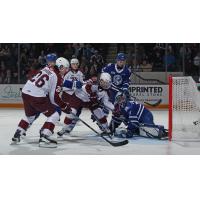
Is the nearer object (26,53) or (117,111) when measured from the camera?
(117,111)

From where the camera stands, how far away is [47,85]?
4.75m

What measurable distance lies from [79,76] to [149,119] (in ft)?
4.25

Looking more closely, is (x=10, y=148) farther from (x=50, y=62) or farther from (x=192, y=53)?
(x=192, y=53)

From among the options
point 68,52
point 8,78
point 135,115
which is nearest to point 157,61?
point 68,52

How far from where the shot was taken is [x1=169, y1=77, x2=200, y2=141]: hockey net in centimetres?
530

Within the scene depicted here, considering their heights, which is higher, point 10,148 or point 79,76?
point 79,76

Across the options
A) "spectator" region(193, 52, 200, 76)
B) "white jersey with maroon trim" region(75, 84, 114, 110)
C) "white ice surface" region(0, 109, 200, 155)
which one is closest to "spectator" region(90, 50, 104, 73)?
"spectator" region(193, 52, 200, 76)

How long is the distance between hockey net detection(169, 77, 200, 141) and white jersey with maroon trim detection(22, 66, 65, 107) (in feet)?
4.15

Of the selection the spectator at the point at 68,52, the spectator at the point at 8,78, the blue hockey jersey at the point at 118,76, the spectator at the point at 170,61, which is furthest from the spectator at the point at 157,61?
the blue hockey jersey at the point at 118,76

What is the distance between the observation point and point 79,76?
6.29m

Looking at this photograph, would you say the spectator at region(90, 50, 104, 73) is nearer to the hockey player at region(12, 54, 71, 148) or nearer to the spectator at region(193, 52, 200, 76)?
the spectator at region(193, 52, 200, 76)

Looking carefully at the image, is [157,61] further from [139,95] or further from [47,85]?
[47,85]

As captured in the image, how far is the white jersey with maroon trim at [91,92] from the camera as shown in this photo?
5.31 metres

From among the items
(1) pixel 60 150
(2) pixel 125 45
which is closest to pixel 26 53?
(2) pixel 125 45
